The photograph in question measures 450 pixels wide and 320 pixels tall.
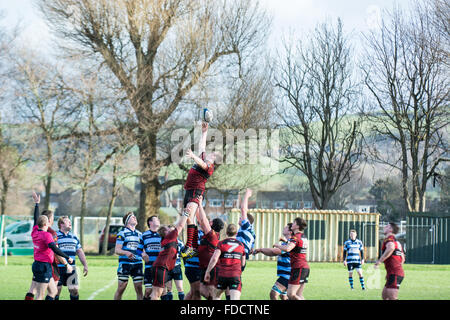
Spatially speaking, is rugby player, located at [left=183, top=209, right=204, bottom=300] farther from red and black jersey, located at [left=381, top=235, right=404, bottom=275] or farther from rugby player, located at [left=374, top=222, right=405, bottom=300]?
red and black jersey, located at [left=381, top=235, right=404, bottom=275]

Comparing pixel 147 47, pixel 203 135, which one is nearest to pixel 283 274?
pixel 203 135

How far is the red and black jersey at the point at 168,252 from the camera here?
1144 centimetres

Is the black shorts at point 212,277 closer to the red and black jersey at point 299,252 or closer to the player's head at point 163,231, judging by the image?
the player's head at point 163,231

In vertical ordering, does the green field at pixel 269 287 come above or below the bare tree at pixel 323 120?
below

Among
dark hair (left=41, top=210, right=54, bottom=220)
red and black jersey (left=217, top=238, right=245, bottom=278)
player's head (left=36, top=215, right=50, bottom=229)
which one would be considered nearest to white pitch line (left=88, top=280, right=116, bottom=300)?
dark hair (left=41, top=210, right=54, bottom=220)

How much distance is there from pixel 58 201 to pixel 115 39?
5657cm

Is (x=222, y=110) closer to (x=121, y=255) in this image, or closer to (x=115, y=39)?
(x=115, y=39)

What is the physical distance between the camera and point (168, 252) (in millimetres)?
11523

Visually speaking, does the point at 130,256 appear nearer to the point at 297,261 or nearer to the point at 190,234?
the point at 190,234

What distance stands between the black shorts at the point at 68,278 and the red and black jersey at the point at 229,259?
393 cm

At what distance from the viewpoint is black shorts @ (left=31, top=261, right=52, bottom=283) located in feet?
38.4

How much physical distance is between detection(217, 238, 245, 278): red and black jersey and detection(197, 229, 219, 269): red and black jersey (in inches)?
32.6

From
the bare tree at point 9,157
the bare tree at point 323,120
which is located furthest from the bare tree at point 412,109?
the bare tree at point 9,157

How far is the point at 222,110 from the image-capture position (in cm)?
3628
